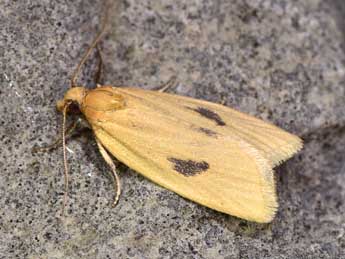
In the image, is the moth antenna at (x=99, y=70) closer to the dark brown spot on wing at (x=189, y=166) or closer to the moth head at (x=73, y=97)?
the moth head at (x=73, y=97)

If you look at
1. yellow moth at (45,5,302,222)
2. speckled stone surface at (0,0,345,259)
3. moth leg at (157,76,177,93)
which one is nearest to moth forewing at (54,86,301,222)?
yellow moth at (45,5,302,222)

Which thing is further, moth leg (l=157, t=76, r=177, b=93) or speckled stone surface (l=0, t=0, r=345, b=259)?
moth leg (l=157, t=76, r=177, b=93)

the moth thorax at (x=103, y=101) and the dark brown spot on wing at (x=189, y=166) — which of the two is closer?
the dark brown spot on wing at (x=189, y=166)

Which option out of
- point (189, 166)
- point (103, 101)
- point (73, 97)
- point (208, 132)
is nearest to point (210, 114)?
point (208, 132)

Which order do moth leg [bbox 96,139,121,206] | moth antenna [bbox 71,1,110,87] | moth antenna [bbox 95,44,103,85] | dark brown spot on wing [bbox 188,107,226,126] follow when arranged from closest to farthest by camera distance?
moth leg [bbox 96,139,121,206] < dark brown spot on wing [bbox 188,107,226,126] < moth antenna [bbox 71,1,110,87] < moth antenna [bbox 95,44,103,85]

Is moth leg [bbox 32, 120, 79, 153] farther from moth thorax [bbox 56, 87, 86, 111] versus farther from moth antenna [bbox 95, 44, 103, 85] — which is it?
moth antenna [bbox 95, 44, 103, 85]

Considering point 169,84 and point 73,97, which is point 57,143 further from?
point 169,84

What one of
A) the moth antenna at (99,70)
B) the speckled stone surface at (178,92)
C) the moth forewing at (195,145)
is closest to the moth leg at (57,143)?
the speckled stone surface at (178,92)
